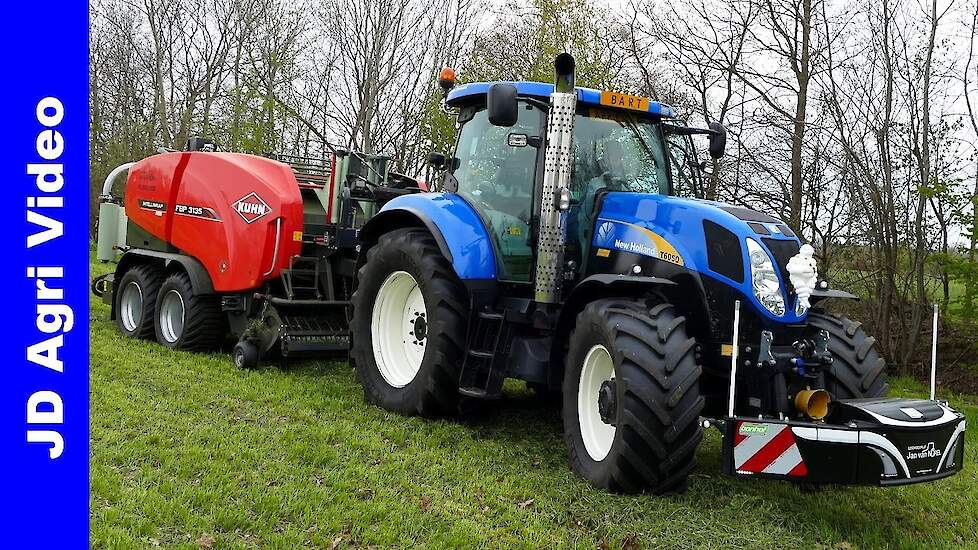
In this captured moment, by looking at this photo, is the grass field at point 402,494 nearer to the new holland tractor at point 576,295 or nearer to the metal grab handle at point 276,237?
the new holland tractor at point 576,295

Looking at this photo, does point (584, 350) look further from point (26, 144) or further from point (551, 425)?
point (26, 144)

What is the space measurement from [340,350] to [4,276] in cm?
559

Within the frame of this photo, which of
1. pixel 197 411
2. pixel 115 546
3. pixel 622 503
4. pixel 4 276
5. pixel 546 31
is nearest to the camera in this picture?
pixel 4 276

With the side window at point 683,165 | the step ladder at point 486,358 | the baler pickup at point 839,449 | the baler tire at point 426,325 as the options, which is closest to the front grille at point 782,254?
the baler pickup at point 839,449

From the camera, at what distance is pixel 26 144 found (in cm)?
251

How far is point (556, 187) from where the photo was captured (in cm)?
541

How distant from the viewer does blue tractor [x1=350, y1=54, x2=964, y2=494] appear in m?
4.37

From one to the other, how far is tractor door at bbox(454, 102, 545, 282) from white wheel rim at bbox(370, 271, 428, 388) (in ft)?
2.85

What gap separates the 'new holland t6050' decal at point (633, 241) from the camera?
5102 millimetres

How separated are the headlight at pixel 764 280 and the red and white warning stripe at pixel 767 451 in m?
0.88

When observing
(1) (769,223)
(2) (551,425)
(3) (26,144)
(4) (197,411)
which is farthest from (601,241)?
(3) (26,144)

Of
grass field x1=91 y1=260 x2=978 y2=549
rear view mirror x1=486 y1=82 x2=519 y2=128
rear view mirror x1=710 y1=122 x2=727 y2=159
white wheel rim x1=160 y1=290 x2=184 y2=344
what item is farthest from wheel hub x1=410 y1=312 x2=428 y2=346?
white wheel rim x1=160 y1=290 x2=184 y2=344

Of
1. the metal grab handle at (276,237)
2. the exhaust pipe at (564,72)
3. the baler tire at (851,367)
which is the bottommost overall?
the baler tire at (851,367)

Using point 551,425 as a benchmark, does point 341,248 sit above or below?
above
